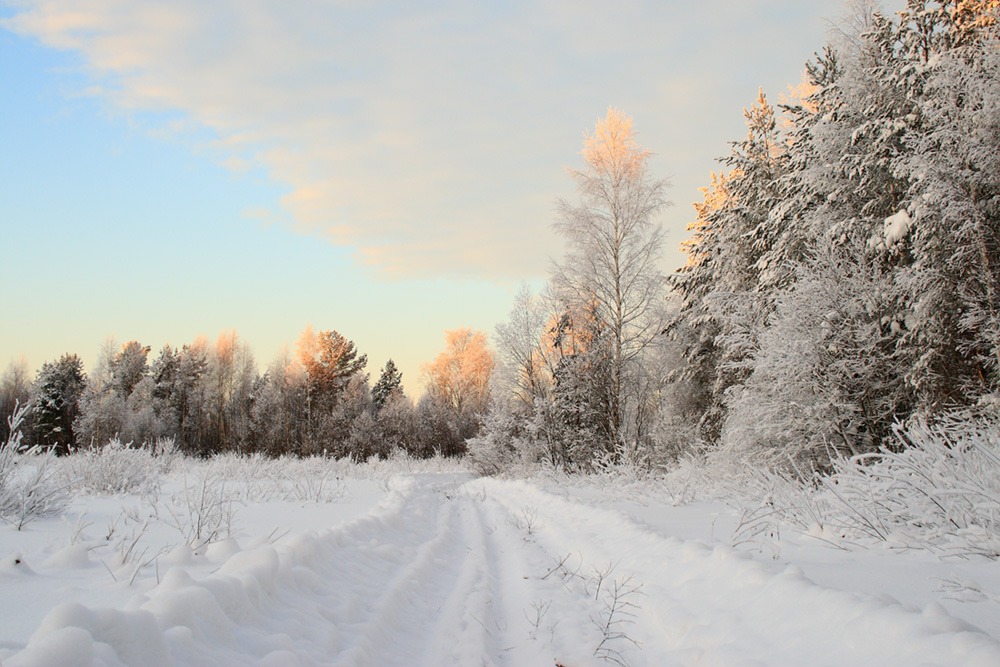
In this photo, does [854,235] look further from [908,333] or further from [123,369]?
[123,369]

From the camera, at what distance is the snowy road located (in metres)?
2.22

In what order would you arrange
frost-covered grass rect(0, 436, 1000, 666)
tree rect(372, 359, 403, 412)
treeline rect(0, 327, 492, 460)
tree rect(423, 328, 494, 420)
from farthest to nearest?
1. tree rect(372, 359, 403, 412)
2. tree rect(423, 328, 494, 420)
3. treeline rect(0, 327, 492, 460)
4. frost-covered grass rect(0, 436, 1000, 666)

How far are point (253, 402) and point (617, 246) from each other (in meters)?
43.6

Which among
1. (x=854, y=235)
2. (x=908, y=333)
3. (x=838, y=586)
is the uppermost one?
(x=854, y=235)

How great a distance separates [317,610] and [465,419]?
4159 centimetres

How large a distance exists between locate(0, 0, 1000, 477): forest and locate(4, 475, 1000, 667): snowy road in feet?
7.00

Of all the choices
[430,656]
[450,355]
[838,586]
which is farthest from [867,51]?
[450,355]

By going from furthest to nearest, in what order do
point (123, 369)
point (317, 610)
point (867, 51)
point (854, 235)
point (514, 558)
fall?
point (123, 369) < point (867, 51) < point (854, 235) < point (514, 558) < point (317, 610)

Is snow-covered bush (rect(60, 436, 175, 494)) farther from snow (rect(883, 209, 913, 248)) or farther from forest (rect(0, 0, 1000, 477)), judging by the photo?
snow (rect(883, 209, 913, 248))

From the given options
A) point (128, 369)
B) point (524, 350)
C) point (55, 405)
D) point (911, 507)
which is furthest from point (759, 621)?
point (128, 369)

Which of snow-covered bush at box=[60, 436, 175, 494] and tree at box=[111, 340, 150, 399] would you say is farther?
tree at box=[111, 340, 150, 399]

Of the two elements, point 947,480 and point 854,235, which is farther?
point 854,235

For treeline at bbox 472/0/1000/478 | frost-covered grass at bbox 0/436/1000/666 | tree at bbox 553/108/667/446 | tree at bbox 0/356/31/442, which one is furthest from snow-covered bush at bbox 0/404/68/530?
tree at bbox 0/356/31/442

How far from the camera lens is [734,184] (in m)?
17.9
